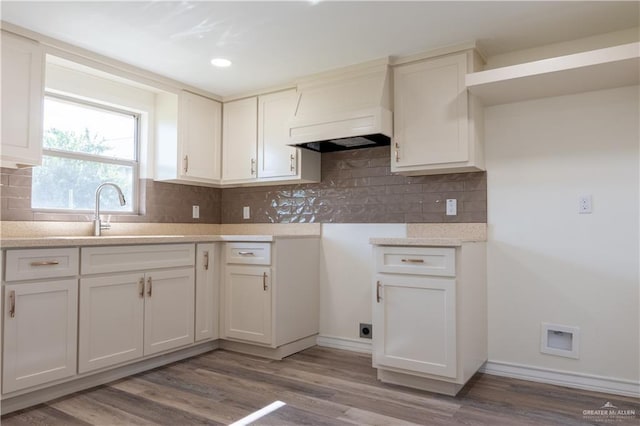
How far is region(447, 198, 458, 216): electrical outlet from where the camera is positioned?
308 centimetres

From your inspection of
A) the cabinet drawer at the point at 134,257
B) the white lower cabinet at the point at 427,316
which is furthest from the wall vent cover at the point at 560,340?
the cabinet drawer at the point at 134,257

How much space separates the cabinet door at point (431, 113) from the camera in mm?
2807

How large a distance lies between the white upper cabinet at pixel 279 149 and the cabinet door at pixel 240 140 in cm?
7

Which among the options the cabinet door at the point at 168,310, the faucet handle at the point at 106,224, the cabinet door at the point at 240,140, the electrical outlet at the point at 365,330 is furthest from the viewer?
the cabinet door at the point at 240,140

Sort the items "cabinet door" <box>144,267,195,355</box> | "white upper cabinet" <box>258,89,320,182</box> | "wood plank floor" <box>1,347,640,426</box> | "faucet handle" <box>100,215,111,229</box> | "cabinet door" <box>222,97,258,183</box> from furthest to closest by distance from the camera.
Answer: "cabinet door" <box>222,97,258,183</box>
"white upper cabinet" <box>258,89,320,182</box>
"faucet handle" <box>100,215,111,229</box>
"cabinet door" <box>144,267,195,355</box>
"wood plank floor" <box>1,347,640,426</box>

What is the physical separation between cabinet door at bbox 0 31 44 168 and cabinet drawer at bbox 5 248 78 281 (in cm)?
62

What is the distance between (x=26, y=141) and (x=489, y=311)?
3.05 meters

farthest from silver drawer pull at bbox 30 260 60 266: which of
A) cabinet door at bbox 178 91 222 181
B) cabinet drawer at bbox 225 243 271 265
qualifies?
cabinet door at bbox 178 91 222 181

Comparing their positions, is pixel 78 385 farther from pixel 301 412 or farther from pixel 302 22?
pixel 302 22

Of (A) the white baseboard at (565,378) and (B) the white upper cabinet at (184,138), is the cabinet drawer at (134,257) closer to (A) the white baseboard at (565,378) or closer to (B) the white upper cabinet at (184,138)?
(B) the white upper cabinet at (184,138)

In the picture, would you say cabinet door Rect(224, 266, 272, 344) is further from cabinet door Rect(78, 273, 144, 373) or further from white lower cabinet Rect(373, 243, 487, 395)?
white lower cabinet Rect(373, 243, 487, 395)

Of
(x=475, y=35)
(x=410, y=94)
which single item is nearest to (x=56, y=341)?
(x=410, y=94)

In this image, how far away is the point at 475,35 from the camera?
2660 mm

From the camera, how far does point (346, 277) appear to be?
3.54 m
